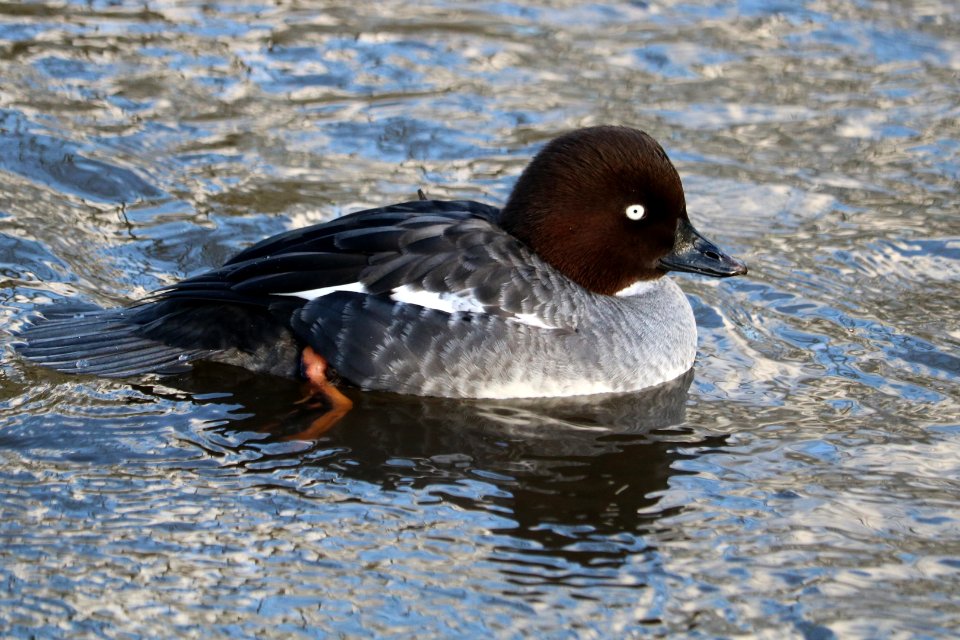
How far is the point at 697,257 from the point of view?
7.31 metres

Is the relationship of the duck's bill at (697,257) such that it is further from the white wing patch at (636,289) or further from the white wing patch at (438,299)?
the white wing patch at (438,299)

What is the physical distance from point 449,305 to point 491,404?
0.55m

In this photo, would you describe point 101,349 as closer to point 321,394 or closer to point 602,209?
point 321,394

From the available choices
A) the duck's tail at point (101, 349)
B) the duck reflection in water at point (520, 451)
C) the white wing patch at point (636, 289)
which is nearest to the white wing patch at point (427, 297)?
the duck reflection in water at point (520, 451)

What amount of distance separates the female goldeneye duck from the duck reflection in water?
4.4 inches

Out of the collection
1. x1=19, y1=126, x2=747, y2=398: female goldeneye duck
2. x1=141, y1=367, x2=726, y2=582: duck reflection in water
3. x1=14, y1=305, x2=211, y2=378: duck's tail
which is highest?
x1=19, y1=126, x2=747, y2=398: female goldeneye duck

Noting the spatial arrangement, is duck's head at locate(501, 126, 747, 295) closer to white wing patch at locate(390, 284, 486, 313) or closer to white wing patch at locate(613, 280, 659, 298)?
white wing patch at locate(613, 280, 659, 298)

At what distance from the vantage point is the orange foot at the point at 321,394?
6680 mm

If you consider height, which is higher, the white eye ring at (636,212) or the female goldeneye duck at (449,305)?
the white eye ring at (636,212)

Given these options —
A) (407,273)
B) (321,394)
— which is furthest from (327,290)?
(321,394)

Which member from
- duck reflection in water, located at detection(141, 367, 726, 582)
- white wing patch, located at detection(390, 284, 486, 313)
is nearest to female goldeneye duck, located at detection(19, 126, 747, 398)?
white wing patch, located at detection(390, 284, 486, 313)

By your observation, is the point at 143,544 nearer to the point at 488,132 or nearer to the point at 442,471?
the point at 442,471

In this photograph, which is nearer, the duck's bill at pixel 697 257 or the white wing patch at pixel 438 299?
the white wing patch at pixel 438 299

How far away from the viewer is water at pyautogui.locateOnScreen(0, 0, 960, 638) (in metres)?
5.23
